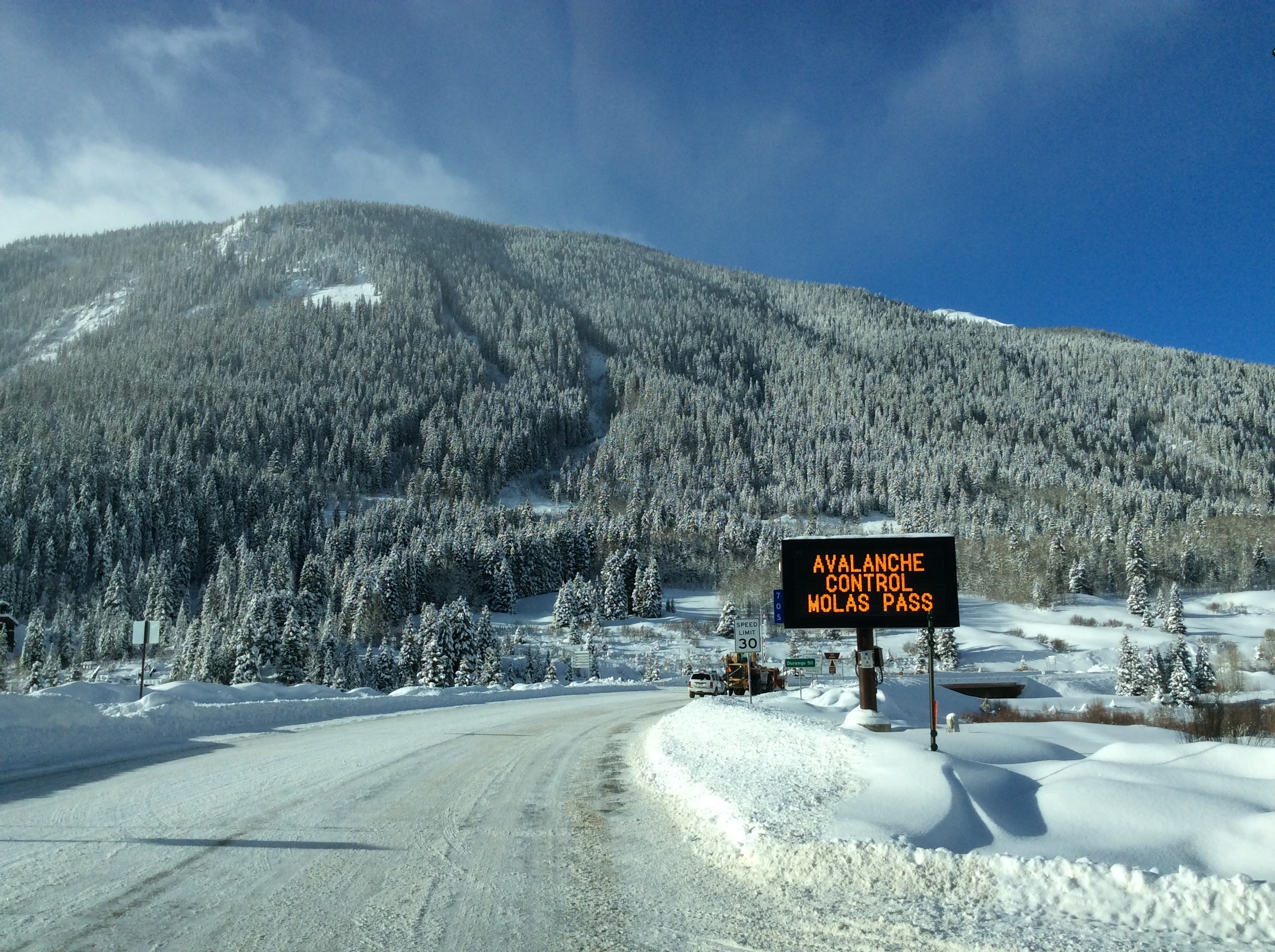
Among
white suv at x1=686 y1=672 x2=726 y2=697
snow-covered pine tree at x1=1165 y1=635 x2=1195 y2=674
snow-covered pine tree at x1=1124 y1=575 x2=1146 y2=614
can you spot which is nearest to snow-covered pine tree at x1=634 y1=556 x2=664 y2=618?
snow-covered pine tree at x1=1124 y1=575 x2=1146 y2=614

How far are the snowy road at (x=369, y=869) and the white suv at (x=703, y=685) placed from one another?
25.1 meters

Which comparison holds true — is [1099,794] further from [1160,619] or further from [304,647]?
[1160,619]

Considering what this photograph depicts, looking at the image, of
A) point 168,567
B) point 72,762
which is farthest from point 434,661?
point 168,567

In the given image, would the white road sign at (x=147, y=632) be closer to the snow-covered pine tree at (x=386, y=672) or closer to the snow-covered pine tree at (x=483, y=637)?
the snow-covered pine tree at (x=483, y=637)

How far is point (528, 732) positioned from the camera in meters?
19.9

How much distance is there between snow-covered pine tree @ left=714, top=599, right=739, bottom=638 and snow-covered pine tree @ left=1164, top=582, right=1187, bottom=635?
59.7 meters

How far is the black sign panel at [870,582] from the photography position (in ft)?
62.5

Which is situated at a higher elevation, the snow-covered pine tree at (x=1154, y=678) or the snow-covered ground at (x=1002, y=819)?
the snow-covered ground at (x=1002, y=819)

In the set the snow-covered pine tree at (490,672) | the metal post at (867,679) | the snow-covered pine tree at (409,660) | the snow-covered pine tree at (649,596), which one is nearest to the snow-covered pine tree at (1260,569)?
the snow-covered pine tree at (649,596)

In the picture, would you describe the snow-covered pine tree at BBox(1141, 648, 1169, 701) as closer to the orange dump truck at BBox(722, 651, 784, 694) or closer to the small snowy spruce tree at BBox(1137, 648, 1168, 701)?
the small snowy spruce tree at BBox(1137, 648, 1168, 701)

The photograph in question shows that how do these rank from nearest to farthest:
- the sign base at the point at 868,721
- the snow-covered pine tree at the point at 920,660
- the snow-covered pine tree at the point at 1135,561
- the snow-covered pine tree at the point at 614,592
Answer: the sign base at the point at 868,721 < the snow-covered pine tree at the point at 920,660 < the snow-covered pine tree at the point at 614,592 < the snow-covered pine tree at the point at 1135,561

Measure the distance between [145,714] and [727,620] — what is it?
96.6 metres

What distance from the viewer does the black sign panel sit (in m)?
19.1

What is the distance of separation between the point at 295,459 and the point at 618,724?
189m
